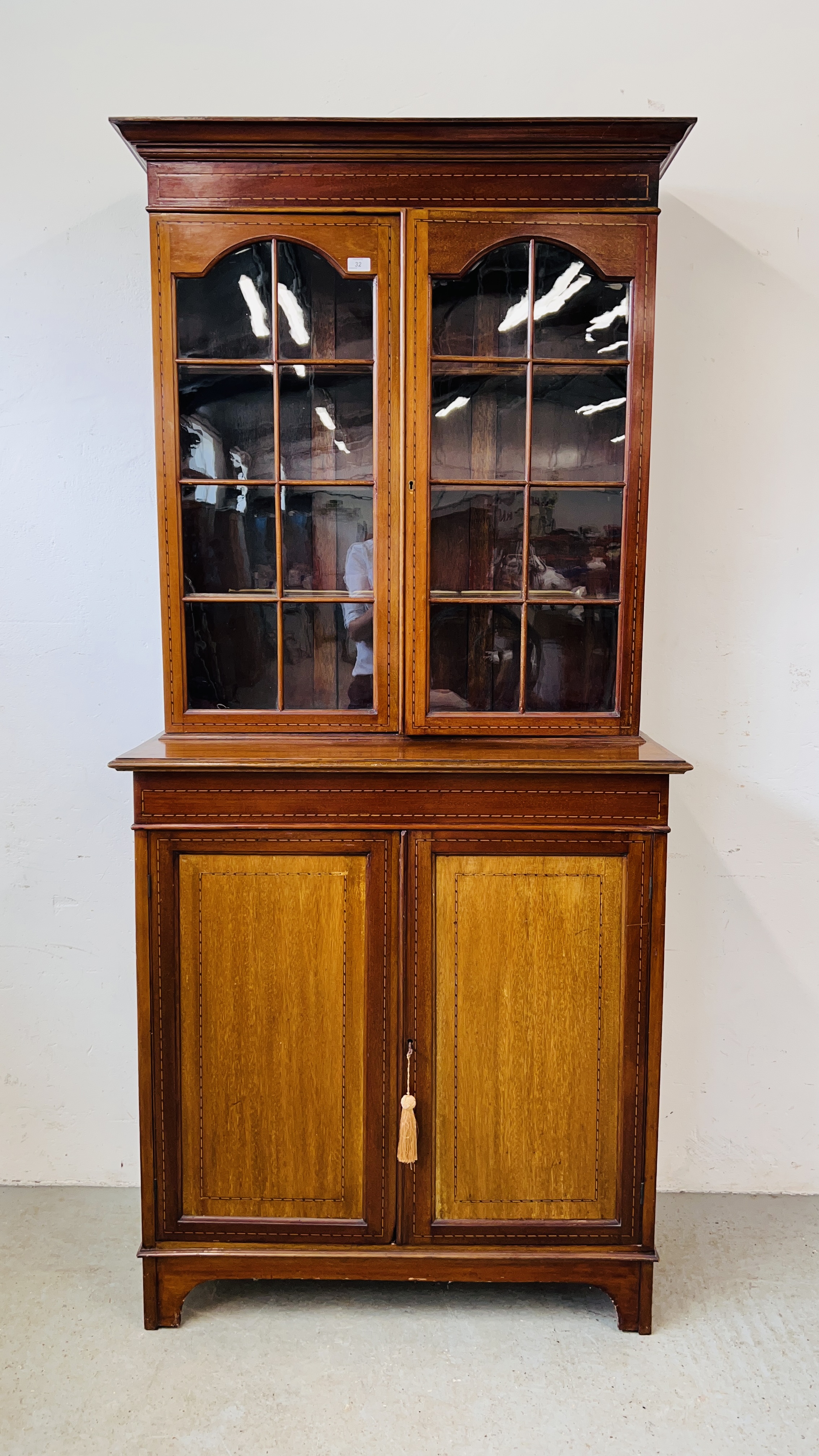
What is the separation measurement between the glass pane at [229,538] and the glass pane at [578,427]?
0.57 m

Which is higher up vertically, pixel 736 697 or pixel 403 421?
pixel 403 421

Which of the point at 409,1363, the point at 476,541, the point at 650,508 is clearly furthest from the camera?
the point at 650,508

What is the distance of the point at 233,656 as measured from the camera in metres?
1.99

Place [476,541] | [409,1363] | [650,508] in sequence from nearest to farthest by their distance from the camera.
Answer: [409,1363]
[476,541]
[650,508]

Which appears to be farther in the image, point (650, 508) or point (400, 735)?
point (650, 508)

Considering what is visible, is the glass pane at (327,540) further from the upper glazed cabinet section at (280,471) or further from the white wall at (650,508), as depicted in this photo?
the white wall at (650,508)

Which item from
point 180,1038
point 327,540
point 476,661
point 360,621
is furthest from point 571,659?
point 180,1038

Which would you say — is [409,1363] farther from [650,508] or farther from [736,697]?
[650,508]

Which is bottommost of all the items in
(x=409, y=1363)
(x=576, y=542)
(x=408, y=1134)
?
(x=409, y=1363)

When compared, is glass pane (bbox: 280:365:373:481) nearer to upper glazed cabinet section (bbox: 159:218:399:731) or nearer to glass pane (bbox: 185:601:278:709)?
upper glazed cabinet section (bbox: 159:218:399:731)

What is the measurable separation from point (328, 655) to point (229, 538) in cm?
32

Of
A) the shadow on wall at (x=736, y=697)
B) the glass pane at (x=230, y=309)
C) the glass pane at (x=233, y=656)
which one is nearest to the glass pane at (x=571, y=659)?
the shadow on wall at (x=736, y=697)

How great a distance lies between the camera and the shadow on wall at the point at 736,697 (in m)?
2.29

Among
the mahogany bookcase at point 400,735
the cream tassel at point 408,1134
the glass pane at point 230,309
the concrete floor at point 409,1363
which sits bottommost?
the concrete floor at point 409,1363
